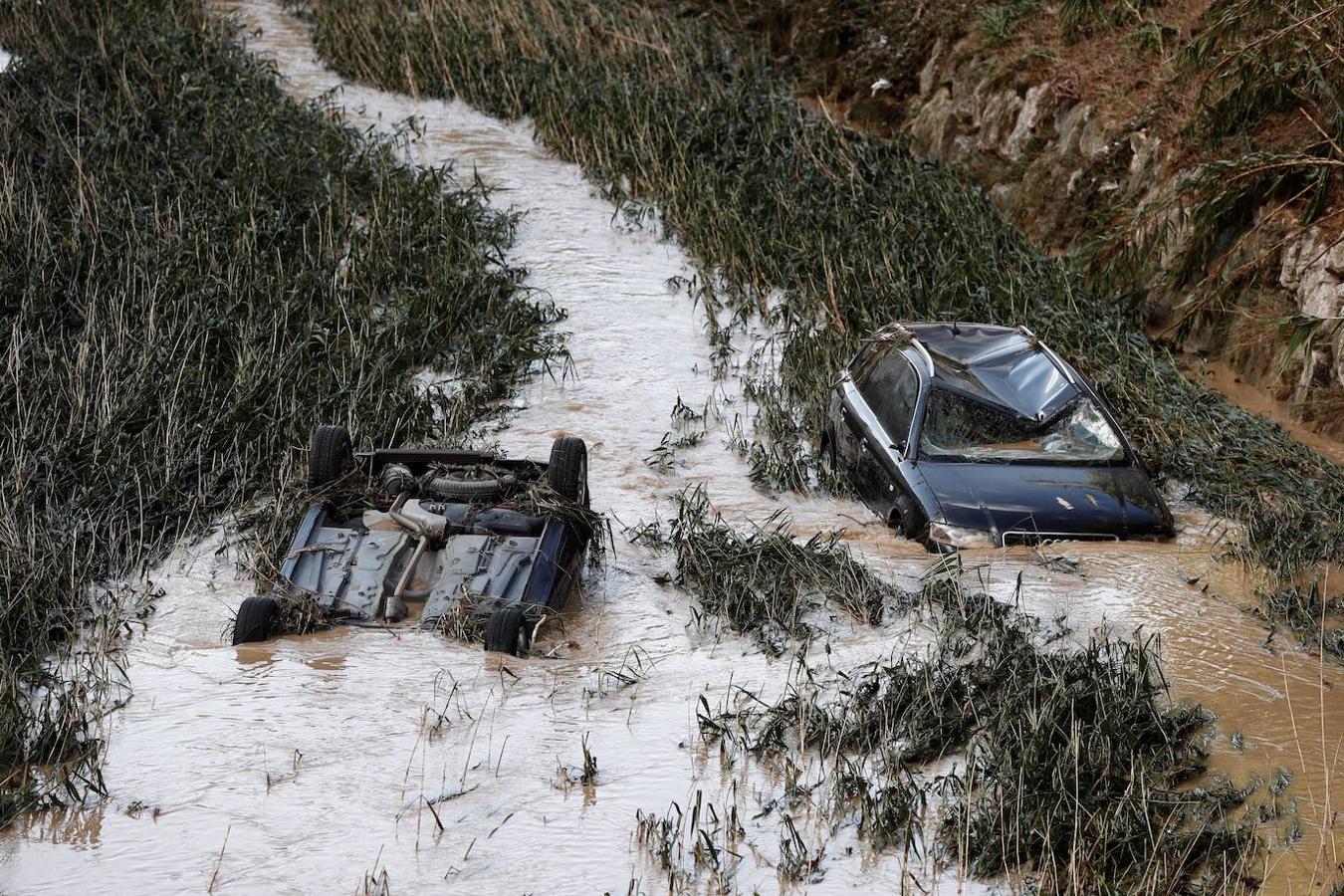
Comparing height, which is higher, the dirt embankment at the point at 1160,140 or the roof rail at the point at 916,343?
the dirt embankment at the point at 1160,140

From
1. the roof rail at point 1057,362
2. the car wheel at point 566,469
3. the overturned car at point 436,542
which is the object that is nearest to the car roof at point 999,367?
the roof rail at point 1057,362

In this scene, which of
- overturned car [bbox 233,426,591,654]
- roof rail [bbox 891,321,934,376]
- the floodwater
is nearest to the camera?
overturned car [bbox 233,426,591,654]

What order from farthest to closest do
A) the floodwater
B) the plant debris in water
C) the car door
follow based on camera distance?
the floodwater, the car door, the plant debris in water

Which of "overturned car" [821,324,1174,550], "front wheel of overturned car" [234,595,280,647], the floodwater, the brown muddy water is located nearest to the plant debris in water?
the brown muddy water

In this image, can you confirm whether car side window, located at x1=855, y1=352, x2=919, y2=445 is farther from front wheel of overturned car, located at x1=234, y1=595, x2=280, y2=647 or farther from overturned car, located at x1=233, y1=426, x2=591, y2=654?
front wheel of overturned car, located at x1=234, y1=595, x2=280, y2=647

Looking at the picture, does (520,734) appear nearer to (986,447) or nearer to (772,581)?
(772,581)

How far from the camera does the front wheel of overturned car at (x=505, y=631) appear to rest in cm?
699

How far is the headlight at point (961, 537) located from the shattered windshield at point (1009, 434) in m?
0.73

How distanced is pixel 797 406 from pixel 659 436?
126 centimetres

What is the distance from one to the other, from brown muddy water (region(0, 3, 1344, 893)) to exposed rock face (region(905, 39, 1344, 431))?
11.4 ft

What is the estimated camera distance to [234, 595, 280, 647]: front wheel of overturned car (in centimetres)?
708

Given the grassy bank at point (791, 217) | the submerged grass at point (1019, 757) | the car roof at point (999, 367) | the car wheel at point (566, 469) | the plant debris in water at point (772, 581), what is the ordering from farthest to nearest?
1. the grassy bank at point (791, 217)
2. the car roof at point (999, 367)
3. the car wheel at point (566, 469)
4. the plant debris in water at point (772, 581)
5. the submerged grass at point (1019, 757)

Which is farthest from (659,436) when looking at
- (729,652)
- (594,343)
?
(729,652)

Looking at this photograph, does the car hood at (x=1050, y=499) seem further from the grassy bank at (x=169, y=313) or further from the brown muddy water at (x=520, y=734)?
the grassy bank at (x=169, y=313)
